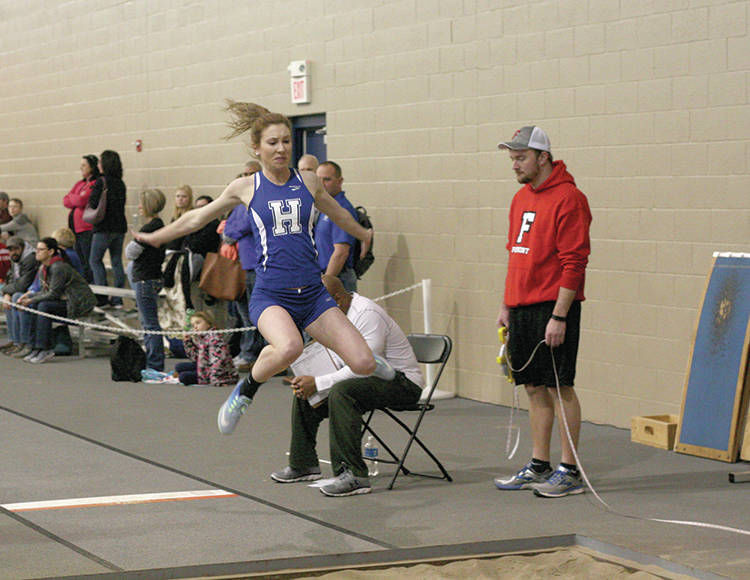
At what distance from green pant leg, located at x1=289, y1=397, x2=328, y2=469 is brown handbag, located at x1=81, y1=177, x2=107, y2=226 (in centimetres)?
791

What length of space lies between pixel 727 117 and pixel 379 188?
3.94 m

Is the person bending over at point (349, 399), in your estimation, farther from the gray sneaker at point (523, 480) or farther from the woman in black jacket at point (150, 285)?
the woman in black jacket at point (150, 285)

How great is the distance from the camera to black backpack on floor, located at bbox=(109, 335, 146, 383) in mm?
11648

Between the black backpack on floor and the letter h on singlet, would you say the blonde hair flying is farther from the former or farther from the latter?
the black backpack on floor

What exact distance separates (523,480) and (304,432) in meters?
1.26

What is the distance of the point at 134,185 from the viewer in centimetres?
1548

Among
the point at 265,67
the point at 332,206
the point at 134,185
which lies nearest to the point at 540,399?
the point at 332,206

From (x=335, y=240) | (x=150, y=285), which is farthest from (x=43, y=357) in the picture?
(x=335, y=240)

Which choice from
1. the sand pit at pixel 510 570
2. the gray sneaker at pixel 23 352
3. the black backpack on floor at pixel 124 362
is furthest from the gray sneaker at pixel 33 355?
the sand pit at pixel 510 570

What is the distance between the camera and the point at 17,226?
1698 cm

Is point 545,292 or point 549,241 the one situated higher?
point 549,241

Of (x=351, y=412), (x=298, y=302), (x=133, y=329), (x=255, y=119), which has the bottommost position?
(x=133, y=329)

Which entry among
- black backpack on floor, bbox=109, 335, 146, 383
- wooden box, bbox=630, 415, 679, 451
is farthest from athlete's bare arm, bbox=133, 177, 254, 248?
black backpack on floor, bbox=109, 335, 146, 383

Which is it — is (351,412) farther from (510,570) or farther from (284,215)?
(510,570)
